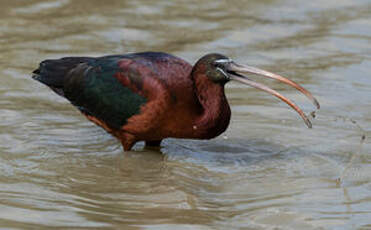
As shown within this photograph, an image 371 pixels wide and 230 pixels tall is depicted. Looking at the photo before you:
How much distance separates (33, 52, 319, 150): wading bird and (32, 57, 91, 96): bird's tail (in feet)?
0.39

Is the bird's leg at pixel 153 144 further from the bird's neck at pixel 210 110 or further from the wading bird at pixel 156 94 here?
the bird's neck at pixel 210 110

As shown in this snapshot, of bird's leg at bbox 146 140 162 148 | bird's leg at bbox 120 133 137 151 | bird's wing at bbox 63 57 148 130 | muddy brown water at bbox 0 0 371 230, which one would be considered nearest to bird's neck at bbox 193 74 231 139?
muddy brown water at bbox 0 0 371 230

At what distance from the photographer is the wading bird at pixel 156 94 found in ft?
23.1

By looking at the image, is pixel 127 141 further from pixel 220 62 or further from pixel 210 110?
pixel 220 62

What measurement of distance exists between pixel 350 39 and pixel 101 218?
5.80 metres

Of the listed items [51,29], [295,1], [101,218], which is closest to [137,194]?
[101,218]

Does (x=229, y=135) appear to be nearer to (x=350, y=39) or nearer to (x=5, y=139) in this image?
(x=5, y=139)

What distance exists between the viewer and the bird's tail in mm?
8070

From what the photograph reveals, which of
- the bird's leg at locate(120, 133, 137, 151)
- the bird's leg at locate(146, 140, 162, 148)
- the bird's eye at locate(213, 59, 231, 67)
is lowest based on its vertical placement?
the bird's leg at locate(146, 140, 162, 148)

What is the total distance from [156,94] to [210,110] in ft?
1.54

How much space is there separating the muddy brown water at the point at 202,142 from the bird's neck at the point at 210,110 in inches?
15.0

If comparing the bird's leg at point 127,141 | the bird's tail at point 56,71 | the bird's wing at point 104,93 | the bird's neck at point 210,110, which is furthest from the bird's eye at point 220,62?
the bird's tail at point 56,71

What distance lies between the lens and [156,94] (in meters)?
7.16

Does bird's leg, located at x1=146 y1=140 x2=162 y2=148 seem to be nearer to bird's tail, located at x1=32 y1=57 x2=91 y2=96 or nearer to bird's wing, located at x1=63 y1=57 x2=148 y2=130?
bird's wing, located at x1=63 y1=57 x2=148 y2=130
